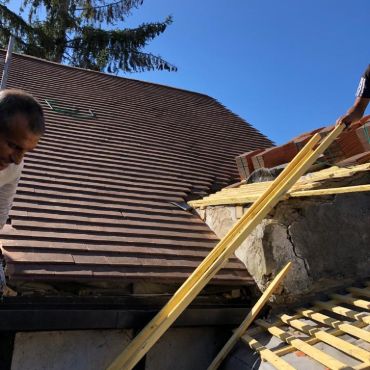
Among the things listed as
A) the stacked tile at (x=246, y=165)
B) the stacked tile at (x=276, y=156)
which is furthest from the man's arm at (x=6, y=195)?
the stacked tile at (x=246, y=165)

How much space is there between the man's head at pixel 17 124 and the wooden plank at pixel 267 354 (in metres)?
2.12

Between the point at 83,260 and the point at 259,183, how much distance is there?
2.30m

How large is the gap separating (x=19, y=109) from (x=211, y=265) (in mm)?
1955

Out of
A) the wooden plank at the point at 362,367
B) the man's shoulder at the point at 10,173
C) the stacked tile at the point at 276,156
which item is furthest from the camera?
the stacked tile at the point at 276,156

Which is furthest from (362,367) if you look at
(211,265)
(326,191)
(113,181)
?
(113,181)

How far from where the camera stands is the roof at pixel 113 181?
11.0 ft

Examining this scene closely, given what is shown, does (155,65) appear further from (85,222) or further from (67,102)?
(85,222)

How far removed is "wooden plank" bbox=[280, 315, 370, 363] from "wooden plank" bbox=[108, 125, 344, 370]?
72 cm

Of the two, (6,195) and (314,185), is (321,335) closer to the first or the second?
(314,185)

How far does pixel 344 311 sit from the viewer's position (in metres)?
3.30

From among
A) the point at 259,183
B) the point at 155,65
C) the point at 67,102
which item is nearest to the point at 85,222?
the point at 259,183

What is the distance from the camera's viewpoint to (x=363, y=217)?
4090 mm

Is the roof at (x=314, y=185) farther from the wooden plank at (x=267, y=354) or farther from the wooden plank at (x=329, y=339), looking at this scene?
the wooden plank at (x=267, y=354)

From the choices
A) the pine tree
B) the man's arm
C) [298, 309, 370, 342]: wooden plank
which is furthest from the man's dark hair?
the pine tree
